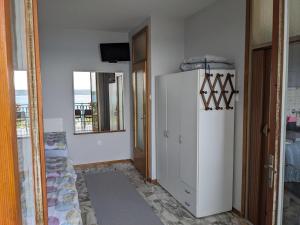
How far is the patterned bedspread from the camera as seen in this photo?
1438 mm

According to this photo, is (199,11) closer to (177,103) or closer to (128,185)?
(177,103)

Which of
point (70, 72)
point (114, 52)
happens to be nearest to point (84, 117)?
point (70, 72)

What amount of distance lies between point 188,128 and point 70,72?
2724 mm

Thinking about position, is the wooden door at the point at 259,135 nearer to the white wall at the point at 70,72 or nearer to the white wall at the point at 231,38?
the white wall at the point at 231,38

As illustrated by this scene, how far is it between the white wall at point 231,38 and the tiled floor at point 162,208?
292mm

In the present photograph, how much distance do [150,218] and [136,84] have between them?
2422 millimetres

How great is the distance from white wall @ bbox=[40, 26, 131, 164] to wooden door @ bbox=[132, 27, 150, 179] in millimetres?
432

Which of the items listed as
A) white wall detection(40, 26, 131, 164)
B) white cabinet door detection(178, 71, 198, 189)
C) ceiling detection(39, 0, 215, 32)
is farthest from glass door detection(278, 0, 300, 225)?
white wall detection(40, 26, 131, 164)

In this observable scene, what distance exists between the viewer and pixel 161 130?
359 cm

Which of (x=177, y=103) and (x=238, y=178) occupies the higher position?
(x=177, y=103)

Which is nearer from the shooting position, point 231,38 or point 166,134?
point 231,38

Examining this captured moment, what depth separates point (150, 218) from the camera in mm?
2768

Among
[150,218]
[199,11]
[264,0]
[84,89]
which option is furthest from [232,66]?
[84,89]

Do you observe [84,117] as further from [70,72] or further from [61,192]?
[61,192]
